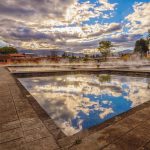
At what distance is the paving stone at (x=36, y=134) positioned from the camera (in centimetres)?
207

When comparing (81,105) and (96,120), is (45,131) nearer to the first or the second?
(96,120)

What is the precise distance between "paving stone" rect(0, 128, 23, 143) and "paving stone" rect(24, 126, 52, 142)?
0.32 ft

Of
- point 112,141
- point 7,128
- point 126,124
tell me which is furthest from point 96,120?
point 7,128

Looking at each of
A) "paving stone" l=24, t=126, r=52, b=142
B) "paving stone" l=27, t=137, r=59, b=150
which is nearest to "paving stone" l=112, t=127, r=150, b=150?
"paving stone" l=27, t=137, r=59, b=150

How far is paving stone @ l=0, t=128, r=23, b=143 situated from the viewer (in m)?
2.06

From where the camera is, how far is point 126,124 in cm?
244

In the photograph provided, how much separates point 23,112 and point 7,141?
3.45ft

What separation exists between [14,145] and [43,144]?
0.36 metres

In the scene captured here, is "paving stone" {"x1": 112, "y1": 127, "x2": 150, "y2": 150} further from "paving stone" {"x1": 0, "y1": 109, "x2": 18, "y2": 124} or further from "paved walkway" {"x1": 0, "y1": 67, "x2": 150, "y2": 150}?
"paving stone" {"x1": 0, "y1": 109, "x2": 18, "y2": 124}

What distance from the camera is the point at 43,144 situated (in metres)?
1.93

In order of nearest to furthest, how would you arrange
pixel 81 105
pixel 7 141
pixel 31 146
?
pixel 31 146, pixel 7 141, pixel 81 105

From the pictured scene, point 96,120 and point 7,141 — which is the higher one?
point 7,141

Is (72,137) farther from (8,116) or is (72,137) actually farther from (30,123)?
(8,116)

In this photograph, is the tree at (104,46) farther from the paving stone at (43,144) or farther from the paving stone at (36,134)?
the paving stone at (43,144)
